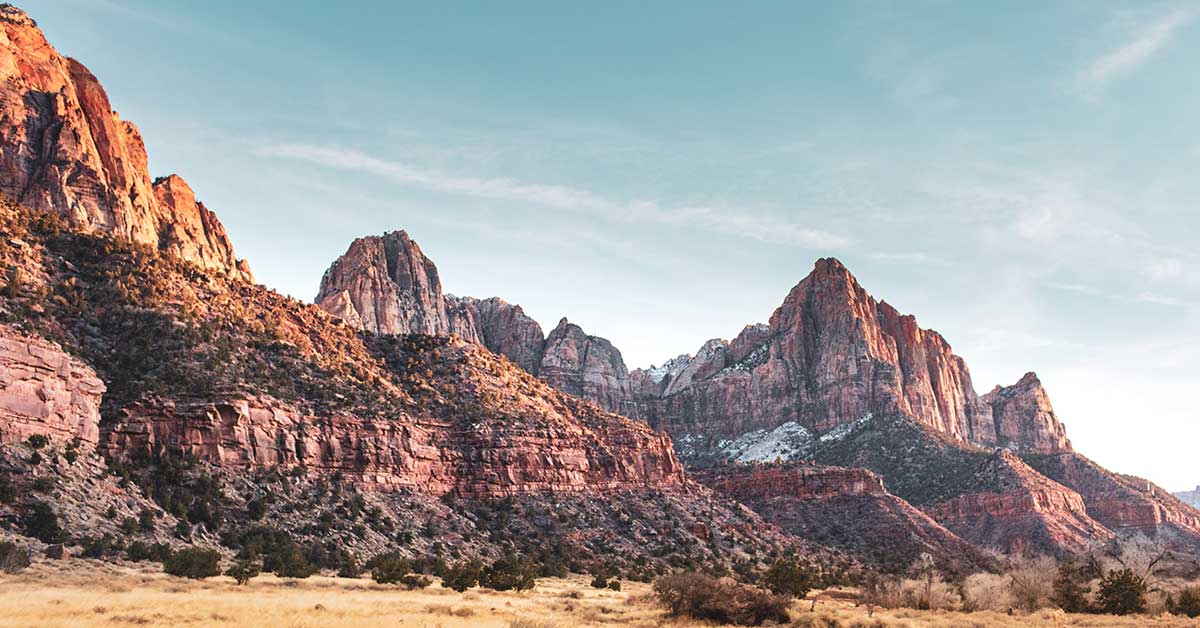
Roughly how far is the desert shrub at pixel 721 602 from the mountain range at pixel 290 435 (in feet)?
88.2

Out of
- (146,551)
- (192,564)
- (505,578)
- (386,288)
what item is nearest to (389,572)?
(505,578)

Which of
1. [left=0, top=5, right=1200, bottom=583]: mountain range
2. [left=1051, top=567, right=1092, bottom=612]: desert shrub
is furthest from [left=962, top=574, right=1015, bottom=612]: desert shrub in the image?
[left=0, top=5, right=1200, bottom=583]: mountain range

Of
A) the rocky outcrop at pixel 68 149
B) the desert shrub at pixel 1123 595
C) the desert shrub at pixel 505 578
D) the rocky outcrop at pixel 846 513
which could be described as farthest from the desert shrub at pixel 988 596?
the rocky outcrop at pixel 68 149

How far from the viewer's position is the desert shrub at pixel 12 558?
3303 centimetres

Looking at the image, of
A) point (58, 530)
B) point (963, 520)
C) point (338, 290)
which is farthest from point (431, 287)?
point (58, 530)

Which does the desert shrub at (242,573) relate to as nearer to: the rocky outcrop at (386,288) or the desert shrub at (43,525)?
the desert shrub at (43,525)

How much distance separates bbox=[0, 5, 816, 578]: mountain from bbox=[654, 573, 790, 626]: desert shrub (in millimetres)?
24602

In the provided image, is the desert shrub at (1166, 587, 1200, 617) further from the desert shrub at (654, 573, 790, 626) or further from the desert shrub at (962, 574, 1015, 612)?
the desert shrub at (654, 573, 790, 626)

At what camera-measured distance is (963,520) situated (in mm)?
122938

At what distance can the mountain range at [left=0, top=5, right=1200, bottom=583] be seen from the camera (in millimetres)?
51250

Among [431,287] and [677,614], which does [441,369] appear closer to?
[677,614]

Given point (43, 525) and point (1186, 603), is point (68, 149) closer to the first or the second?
point (43, 525)

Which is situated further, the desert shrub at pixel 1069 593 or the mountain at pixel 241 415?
the mountain at pixel 241 415

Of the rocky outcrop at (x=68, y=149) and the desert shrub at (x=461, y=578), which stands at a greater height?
the rocky outcrop at (x=68, y=149)
